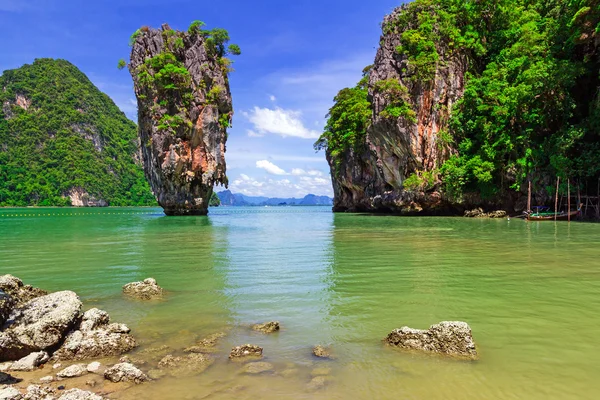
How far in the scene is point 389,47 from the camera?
3694 centimetres

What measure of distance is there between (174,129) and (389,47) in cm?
2384

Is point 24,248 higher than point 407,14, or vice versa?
point 407,14

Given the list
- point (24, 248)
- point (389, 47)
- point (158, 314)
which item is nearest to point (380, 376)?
point (158, 314)

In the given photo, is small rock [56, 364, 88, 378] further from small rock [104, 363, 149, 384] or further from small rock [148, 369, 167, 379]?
small rock [148, 369, 167, 379]

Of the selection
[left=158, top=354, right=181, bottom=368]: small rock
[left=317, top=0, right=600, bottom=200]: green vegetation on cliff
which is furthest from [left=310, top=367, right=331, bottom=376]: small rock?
[left=317, top=0, right=600, bottom=200]: green vegetation on cliff

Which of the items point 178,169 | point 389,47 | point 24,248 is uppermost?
point 389,47

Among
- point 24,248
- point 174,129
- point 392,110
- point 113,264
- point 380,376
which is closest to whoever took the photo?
point 380,376

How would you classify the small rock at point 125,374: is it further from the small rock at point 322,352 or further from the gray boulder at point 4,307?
the gray boulder at point 4,307

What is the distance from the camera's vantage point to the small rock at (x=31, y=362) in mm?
3914

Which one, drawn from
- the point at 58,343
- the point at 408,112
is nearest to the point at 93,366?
the point at 58,343

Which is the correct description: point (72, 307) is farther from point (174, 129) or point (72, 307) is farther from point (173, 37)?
point (173, 37)

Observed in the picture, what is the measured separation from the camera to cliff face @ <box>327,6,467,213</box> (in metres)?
33.7

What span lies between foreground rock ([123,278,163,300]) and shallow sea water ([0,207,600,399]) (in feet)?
0.84

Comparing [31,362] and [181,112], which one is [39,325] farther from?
[181,112]
